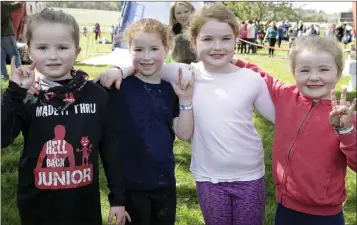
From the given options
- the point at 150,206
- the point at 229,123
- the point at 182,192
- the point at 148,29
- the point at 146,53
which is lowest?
the point at 182,192

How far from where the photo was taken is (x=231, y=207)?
2.25 meters

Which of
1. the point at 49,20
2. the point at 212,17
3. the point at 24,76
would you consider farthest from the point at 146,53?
the point at 24,76

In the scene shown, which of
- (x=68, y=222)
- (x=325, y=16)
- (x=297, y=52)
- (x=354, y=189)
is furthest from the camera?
(x=325, y=16)

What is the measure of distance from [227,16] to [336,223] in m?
1.12

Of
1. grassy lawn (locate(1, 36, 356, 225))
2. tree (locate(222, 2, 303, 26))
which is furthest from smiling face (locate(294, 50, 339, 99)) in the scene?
tree (locate(222, 2, 303, 26))

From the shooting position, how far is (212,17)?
2.24 metres

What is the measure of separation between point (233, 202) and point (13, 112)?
3.67ft

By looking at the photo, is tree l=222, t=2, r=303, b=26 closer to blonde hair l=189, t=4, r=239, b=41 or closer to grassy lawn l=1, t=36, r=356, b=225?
grassy lawn l=1, t=36, r=356, b=225

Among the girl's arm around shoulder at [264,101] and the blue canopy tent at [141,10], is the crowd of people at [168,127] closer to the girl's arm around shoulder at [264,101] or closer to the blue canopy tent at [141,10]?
the girl's arm around shoulder at [264,101]

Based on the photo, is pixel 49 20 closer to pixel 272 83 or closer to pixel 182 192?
pixel 272 83

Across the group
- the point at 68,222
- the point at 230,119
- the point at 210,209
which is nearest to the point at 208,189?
the point at 210,209

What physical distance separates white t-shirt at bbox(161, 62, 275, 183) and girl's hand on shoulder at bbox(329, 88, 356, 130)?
0.40 m

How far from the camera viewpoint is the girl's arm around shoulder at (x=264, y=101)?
7.34 ft

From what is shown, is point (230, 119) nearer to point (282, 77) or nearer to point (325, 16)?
point (282, 77)
